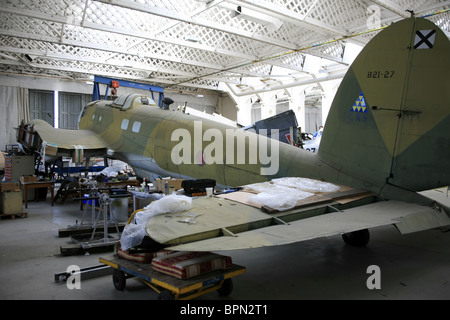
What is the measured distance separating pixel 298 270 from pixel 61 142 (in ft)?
29.0

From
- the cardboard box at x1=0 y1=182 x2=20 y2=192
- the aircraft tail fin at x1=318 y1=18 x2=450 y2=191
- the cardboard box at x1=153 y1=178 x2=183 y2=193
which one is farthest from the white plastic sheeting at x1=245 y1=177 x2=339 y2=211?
the cardboard box at x1=0 y1=182 x2=20 y2=192

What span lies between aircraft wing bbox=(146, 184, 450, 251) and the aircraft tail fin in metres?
0.49

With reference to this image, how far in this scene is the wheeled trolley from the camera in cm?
343

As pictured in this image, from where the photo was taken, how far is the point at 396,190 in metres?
4.89

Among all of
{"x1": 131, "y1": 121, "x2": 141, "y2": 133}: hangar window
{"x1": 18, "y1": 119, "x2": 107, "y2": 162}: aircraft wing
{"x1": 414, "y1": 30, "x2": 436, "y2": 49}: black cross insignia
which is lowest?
{"x1": 18, "y1": 119, "x2": 107, "y2": 162}: aircraft wing

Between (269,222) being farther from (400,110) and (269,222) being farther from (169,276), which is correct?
(400,110)

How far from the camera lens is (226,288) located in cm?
406

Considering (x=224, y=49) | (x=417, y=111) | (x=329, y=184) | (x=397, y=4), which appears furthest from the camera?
(x=224, y=49)

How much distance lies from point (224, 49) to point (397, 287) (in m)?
15.0

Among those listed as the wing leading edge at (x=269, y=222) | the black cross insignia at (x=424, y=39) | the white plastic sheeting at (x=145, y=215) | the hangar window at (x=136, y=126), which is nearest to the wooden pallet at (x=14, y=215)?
the hangar window at (x=136, y=126)

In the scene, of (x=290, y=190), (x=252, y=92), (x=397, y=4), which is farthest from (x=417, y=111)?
(x=252, y=92)

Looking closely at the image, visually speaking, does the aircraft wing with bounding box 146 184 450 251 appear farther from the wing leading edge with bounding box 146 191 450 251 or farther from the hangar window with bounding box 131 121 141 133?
the hangar window with bounding box 131 121 141 133

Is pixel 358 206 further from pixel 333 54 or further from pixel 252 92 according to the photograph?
pixel 252 92
